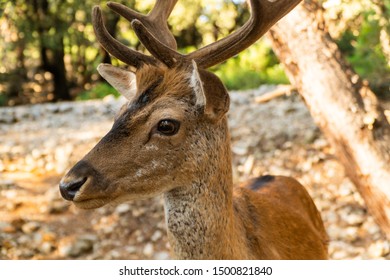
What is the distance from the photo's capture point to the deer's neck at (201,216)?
7.89 ft

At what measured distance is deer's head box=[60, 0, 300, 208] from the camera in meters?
2.27

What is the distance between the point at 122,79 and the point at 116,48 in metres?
0.20

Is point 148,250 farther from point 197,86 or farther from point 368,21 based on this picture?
point 368,21

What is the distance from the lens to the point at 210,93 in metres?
2.40

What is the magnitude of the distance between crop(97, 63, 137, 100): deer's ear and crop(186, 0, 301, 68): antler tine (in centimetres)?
33

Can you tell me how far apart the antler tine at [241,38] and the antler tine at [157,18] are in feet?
1.12

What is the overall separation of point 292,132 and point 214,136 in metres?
3.96

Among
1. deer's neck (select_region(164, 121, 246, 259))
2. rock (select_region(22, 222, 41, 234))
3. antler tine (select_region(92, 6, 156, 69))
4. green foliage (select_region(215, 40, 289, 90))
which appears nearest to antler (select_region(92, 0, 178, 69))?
antler tine (select_region(92, 6, 156, 69))

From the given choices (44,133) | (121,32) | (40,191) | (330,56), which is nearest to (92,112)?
(44,133)

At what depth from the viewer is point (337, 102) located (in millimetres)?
3914

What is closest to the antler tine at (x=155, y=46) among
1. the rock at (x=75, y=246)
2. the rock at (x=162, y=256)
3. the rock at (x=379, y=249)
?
the rock at (x=162, y=256)

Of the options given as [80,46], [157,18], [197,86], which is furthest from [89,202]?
[80,46]

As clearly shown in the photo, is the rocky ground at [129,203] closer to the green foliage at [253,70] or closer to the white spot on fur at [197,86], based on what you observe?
the white spot on fur at [197,86]

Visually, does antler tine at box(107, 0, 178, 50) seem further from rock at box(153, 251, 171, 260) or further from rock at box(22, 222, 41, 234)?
rock at box(22, 222, 41, 234)
